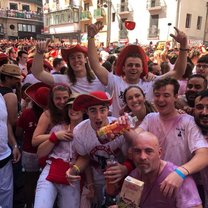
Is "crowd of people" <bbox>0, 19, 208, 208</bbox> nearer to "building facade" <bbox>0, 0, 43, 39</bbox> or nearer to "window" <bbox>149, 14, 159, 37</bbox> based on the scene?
"window" <bbox>149, 14, 159, 37</bbox>

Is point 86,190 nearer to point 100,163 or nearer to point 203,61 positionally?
point 100,163

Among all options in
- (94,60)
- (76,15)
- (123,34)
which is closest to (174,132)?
(94,60)

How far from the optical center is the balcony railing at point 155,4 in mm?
26325

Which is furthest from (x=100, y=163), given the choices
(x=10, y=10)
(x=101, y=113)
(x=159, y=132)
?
(x=10, y=10)

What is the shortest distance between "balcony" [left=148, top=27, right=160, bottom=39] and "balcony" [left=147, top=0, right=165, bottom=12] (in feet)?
6.29

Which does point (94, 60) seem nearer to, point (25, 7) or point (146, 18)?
point (146, 18)

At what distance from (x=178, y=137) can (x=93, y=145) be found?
0.76 m

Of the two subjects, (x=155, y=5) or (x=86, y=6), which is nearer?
(x=155, y=5)

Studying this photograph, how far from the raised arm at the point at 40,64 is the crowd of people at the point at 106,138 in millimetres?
13

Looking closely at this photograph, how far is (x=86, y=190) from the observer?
2.56m

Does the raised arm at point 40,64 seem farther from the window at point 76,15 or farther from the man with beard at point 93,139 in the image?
the window at point 76,15

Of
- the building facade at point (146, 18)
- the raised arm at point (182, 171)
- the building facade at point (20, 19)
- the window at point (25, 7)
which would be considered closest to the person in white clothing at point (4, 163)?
the raised arm at point (182, 171)

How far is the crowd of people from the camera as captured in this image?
1867 mm

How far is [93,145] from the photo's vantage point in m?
2.37
